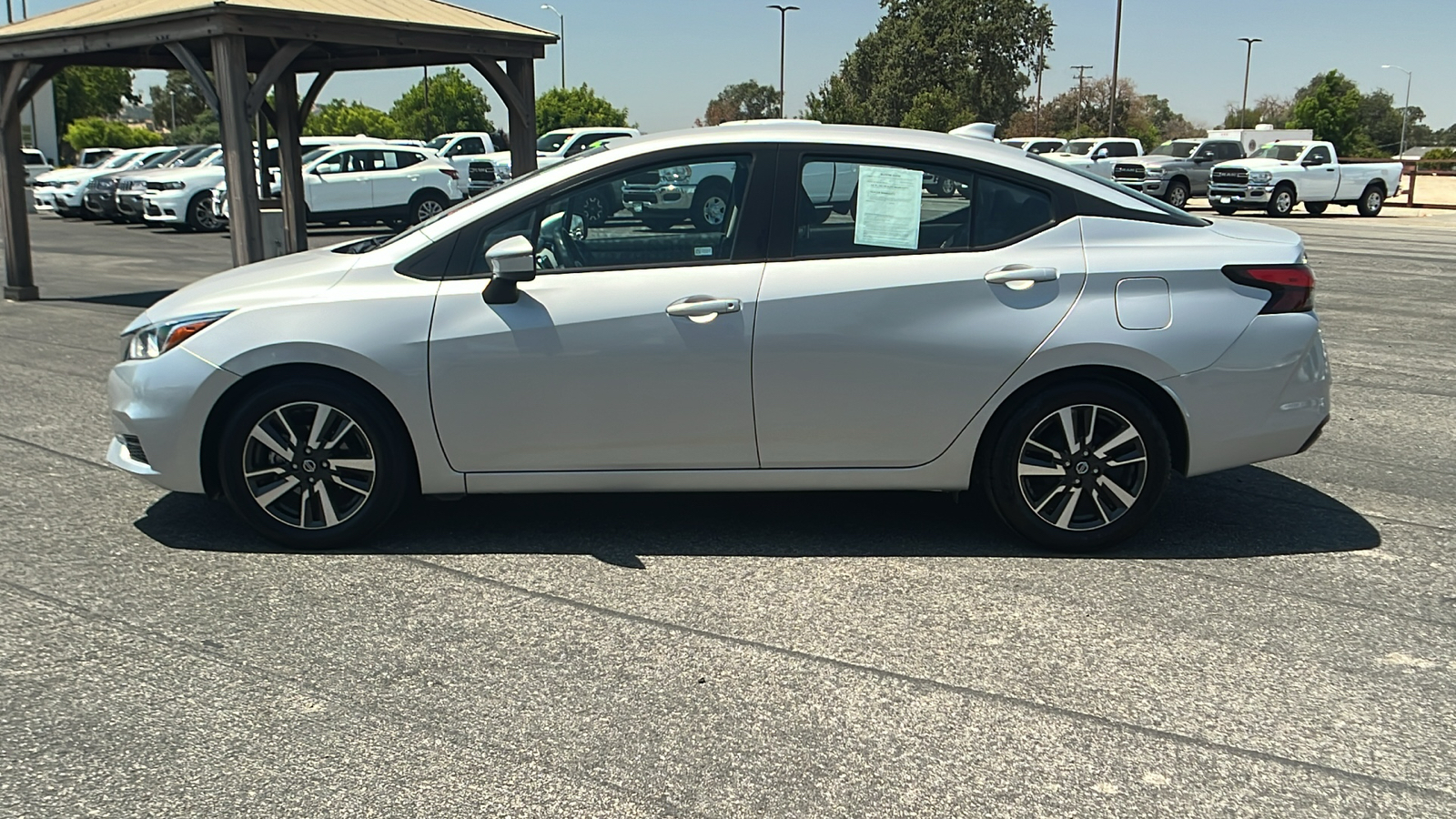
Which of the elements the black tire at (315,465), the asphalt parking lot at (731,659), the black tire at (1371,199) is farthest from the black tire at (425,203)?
the black tire at (1371,199)

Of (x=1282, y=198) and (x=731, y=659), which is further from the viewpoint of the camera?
(x=1282, y=198)

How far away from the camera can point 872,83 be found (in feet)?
252

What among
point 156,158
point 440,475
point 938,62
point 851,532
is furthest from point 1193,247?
point 938,62

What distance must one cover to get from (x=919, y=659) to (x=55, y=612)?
2966 mm

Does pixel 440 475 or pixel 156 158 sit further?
pixel 156 158

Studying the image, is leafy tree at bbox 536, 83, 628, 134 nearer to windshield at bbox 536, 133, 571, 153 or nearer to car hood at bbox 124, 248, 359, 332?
windshield at bbox 536, 133, 571, 153

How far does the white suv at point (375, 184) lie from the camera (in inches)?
993

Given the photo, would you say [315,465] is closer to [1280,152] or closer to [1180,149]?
[1280,152]

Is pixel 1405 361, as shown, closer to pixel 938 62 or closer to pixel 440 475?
pixel 440 475

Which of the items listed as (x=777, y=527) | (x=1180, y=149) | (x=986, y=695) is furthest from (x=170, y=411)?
(x=1180, y=149)

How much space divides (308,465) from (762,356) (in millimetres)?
1847

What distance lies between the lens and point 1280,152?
32.8 metres

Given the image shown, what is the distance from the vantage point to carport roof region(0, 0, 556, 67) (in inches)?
413

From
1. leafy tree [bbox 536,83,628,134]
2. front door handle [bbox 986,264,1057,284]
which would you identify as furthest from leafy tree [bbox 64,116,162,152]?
front door handle [bbox 986,264,1057,284]
